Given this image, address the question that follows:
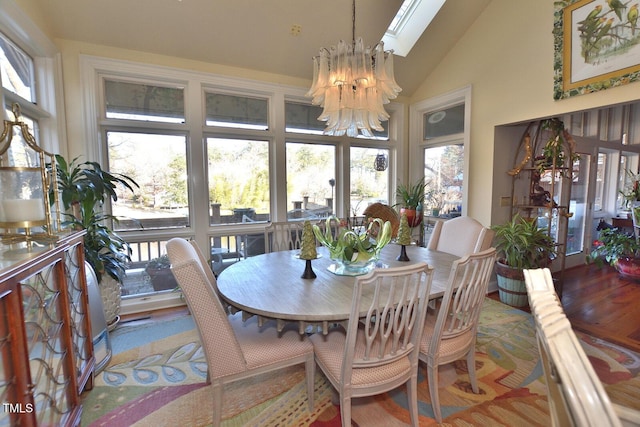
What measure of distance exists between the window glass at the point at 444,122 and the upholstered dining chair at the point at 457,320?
2680 millimetres

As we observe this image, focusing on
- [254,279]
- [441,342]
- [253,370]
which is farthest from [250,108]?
[441,342]

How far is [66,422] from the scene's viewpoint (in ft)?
4.53

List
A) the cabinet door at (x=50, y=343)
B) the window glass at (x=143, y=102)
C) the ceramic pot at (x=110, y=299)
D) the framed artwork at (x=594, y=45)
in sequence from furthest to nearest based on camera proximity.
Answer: the window glass at (x=143, y=102), the ceramic pot at (x=110, y=299), the framed artwork at (x=594, y=45), the cabinet door at (x=50, y=343)

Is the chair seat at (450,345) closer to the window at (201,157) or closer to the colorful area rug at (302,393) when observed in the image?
the colorful area rug at (302,393)

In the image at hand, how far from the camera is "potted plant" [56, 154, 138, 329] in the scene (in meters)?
2.26

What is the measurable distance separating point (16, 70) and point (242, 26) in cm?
182

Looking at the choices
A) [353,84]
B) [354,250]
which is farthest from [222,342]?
[353,84]

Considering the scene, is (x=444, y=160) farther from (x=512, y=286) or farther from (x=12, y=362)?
(x=12, y=362)

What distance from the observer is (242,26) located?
2770 mm

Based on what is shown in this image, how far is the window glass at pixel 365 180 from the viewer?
4094mm

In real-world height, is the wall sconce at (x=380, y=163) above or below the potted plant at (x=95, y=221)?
above

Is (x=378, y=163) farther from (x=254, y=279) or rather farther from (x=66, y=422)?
(x=66, y=422)

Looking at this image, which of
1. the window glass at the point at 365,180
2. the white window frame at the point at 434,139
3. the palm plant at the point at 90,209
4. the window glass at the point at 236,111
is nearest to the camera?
the palm plant at the point at 90,209

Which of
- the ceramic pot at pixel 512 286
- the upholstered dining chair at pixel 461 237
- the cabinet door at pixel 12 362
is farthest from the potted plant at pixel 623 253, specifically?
the cabinet door at pixel 12 362
